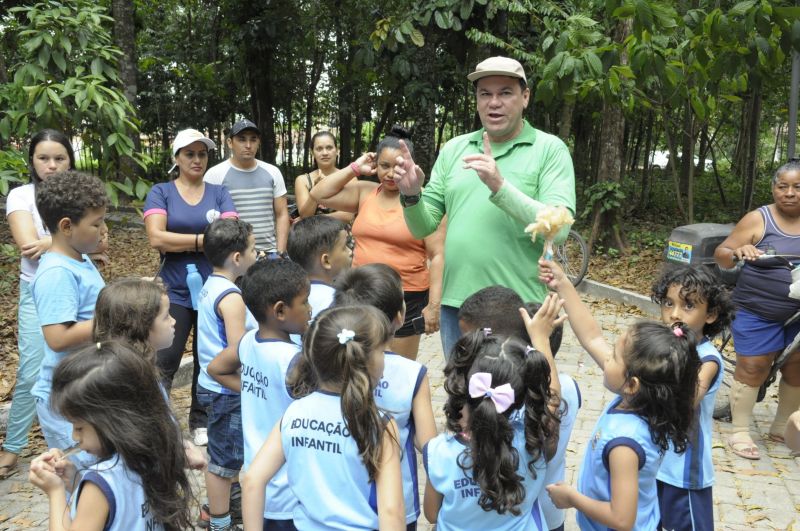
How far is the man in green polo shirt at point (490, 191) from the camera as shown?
3.23 meters

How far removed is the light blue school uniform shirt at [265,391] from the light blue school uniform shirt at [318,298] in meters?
0.38

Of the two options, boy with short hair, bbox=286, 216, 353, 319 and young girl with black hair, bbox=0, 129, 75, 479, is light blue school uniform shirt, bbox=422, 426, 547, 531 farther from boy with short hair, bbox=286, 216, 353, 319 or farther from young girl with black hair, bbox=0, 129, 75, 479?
young girl with black hair, bbox=0, 129, 75, 479

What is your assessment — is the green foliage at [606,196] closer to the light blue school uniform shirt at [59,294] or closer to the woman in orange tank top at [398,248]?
the woman in orange tank top at [398,248]

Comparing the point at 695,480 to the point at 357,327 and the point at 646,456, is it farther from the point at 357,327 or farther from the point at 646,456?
the point at 357,327

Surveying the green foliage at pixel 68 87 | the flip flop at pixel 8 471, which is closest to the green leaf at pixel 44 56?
the green foliage at pixel 68 87

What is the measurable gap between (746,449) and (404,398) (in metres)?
3.41

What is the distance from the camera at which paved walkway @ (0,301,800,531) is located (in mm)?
4047

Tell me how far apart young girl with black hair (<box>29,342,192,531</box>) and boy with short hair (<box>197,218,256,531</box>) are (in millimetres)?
1137

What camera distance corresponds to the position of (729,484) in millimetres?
4566

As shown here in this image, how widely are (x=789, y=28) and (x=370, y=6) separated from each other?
9.08 metres

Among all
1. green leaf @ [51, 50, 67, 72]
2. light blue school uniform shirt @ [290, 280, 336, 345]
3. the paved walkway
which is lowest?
the paved walkway

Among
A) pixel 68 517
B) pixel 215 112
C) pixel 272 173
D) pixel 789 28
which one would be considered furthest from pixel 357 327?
pixel 215 112

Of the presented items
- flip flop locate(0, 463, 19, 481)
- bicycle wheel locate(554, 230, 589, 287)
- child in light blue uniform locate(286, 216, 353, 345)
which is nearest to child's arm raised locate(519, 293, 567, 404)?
child in light blue uniform locate(286, 216, 353, 345)

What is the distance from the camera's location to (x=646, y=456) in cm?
247
